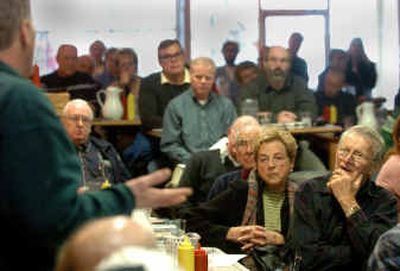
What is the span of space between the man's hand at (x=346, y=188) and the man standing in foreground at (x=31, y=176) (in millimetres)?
2287

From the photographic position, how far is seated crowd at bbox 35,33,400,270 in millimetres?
3977

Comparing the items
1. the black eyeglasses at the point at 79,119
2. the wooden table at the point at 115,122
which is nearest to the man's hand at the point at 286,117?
the wooden table at the point at 115,122

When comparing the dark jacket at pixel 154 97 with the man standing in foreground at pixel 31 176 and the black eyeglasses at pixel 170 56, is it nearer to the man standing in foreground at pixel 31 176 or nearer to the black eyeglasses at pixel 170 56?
the black eyeglasses at pixel 170 56

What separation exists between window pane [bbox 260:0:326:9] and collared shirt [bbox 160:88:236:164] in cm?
288

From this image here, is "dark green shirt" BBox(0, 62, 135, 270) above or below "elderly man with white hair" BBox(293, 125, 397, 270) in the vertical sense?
above

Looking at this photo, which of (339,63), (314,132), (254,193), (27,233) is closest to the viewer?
(27,233)

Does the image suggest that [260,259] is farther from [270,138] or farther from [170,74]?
[170,74]

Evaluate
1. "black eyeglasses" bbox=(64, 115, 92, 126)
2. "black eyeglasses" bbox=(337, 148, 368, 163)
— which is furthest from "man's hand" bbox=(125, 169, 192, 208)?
"black eyeglasses" bbox=(64, 115, 92, 126)

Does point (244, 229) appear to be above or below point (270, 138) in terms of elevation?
below

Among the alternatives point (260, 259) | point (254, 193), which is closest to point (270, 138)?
point (254, 193)

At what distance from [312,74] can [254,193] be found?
16.2 ft

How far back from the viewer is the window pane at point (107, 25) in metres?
9.01

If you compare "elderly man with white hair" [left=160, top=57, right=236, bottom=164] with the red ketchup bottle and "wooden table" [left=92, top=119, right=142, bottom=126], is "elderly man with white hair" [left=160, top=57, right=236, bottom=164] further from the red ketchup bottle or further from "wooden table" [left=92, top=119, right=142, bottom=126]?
the red ketchup bottle

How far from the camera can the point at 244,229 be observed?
14.2ft
